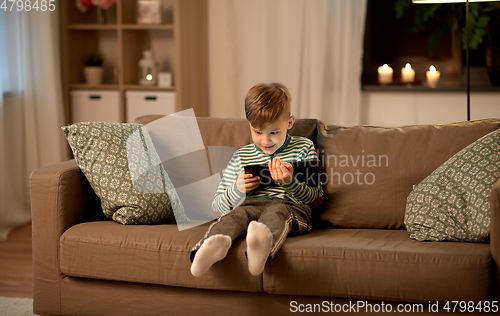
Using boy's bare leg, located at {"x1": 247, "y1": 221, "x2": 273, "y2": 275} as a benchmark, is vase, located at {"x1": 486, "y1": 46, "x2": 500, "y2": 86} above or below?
above

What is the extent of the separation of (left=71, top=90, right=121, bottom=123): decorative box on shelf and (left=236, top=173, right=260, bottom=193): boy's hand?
5.84ft

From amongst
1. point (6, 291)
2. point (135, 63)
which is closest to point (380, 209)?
point (6, 291)

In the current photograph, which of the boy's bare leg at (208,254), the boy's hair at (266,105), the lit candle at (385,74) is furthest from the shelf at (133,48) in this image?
the boy's bare leg at (208,254)

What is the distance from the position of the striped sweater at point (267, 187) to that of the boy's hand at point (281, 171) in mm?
55

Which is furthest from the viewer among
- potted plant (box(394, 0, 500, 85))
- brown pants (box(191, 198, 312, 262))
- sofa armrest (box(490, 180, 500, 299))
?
potted plant (box(394, 0, 500, 85))

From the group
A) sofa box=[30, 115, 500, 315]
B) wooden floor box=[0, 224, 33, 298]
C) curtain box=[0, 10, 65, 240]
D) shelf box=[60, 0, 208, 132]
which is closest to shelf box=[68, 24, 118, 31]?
shelf box=[60, 0, 208, 132]

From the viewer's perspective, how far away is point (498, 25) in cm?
324

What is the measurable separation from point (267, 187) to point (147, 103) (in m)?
1.68

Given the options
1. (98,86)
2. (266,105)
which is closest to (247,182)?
(266,105)

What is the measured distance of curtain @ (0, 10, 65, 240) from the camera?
313 cm

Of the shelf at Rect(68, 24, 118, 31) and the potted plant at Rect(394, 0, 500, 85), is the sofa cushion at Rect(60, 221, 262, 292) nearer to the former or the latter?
the shelf at Rect(68, 24, 118, 31)

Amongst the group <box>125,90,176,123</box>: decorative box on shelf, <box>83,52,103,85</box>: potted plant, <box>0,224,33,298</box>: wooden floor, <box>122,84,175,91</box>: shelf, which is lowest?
<box>0,224,33,298</box>: wooden floor

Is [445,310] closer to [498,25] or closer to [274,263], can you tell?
[274,263]

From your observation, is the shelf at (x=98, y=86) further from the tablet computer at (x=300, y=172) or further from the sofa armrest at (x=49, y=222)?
the tablet computer at (x=300, y=172)
